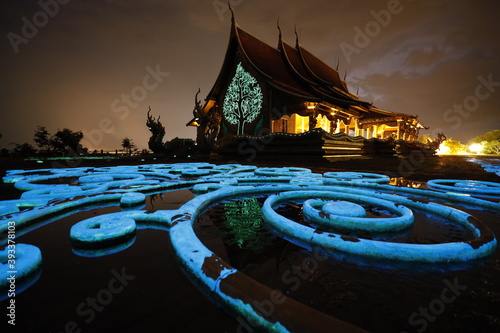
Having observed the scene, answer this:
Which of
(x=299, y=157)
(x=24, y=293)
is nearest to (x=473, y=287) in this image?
(x=24, y=293)

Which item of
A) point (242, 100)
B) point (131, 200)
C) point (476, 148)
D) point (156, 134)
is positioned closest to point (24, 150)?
point (156, 134)

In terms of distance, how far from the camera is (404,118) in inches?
529

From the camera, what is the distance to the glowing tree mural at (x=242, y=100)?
1180 cm

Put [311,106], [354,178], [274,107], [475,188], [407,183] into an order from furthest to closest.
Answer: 1. [274,107]
2. [311,106]
3. [354,178]
4. [407,183]
5. [475,188]

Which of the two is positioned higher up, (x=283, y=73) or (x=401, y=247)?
(x=283, y=73)

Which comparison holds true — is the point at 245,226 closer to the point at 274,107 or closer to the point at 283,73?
the point at 274,107

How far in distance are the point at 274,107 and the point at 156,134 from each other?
6.29 m

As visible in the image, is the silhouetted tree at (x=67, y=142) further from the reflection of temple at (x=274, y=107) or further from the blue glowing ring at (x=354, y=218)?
the blue glowing ring at (x=354, y=218)

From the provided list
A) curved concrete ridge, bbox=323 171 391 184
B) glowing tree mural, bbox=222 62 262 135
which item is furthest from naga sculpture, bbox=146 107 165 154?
curved concrete ridge, bbox=323 171 391 184

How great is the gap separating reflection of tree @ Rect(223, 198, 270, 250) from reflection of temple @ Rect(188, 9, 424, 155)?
20.4ft

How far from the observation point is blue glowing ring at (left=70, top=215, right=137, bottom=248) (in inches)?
41.2

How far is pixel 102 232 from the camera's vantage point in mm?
1064

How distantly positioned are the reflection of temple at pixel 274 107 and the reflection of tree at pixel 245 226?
20.4ft

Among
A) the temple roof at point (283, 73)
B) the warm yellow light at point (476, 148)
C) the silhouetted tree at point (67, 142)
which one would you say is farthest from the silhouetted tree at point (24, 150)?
the warm yellow light at point (476, 148)
